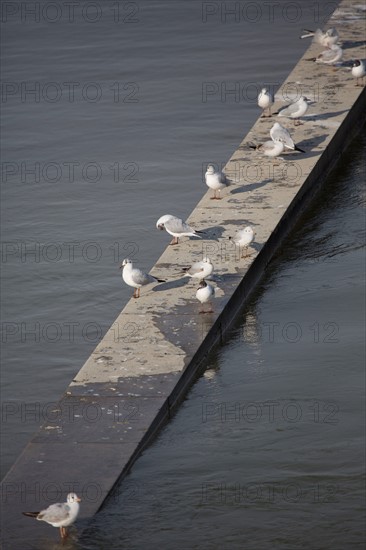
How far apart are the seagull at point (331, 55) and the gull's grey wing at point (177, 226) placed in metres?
8.09

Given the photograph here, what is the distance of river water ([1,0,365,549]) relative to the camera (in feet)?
43.1

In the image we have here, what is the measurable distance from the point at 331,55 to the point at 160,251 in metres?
7.30

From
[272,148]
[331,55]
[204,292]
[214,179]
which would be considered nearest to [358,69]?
[331,55]

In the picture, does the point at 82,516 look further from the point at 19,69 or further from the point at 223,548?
the point at 19,69

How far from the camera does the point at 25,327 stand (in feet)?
56.3

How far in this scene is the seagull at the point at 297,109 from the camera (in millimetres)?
21703

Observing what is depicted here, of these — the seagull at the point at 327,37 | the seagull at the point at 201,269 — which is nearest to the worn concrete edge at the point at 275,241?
the seagull at the point at 201,269

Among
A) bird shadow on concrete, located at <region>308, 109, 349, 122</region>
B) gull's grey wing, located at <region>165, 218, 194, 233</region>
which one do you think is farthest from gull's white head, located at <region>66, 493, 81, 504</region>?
bird shadow on concrete, located at <region>308, 109, 349, 122</region>

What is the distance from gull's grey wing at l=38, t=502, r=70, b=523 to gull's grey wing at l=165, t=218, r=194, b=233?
6.22m

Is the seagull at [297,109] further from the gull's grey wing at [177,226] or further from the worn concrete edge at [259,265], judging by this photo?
the gull's grey wing at [177,226]

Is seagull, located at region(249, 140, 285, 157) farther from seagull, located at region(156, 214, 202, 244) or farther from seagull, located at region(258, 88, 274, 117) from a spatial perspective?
seagull, located at region(156, 214, 202, 244)

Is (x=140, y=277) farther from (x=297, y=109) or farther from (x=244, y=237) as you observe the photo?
(x=297, y=109)

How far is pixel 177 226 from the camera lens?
694 inches

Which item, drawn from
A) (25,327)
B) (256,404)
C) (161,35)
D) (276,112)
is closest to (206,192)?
(276,112)
